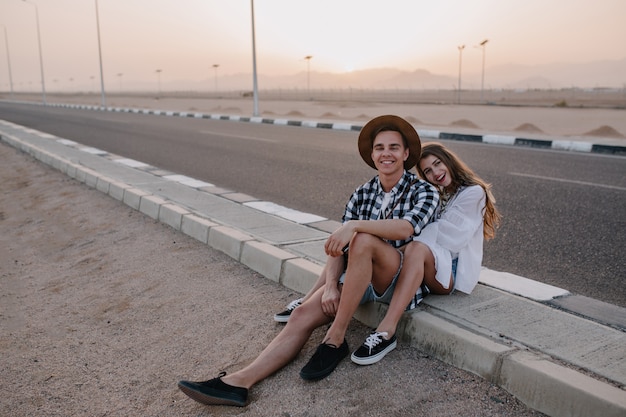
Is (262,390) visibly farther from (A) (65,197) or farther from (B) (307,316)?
(A) (65,197)

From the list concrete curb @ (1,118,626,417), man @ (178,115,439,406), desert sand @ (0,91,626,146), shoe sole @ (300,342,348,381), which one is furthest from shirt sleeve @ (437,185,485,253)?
desert sand @ (0,91,626,146)

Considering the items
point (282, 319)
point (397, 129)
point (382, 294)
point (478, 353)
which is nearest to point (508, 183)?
point (397, 129)

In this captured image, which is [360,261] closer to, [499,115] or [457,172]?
[457,172]

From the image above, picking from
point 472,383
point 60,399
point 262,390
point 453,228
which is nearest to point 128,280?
point 60,399

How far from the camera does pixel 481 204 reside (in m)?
3.45

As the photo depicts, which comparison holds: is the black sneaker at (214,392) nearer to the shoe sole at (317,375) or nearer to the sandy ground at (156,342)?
the sandy ground at (156,342)

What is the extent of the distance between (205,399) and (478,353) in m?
1.26

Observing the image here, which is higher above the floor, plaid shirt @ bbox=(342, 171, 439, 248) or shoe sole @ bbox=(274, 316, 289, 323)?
plaid shirt @ bbox=(342, 171, 439, 248)

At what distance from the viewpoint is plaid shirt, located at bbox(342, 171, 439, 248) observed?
10.5 ft

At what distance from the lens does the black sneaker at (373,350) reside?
2.92 meters

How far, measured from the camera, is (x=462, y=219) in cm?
340

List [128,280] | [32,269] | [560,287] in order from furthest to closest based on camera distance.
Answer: [32,269]
[128,280]
[560,287]

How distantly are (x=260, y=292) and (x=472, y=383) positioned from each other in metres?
1.70

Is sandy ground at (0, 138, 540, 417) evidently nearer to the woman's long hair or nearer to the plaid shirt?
the plaid shirt
